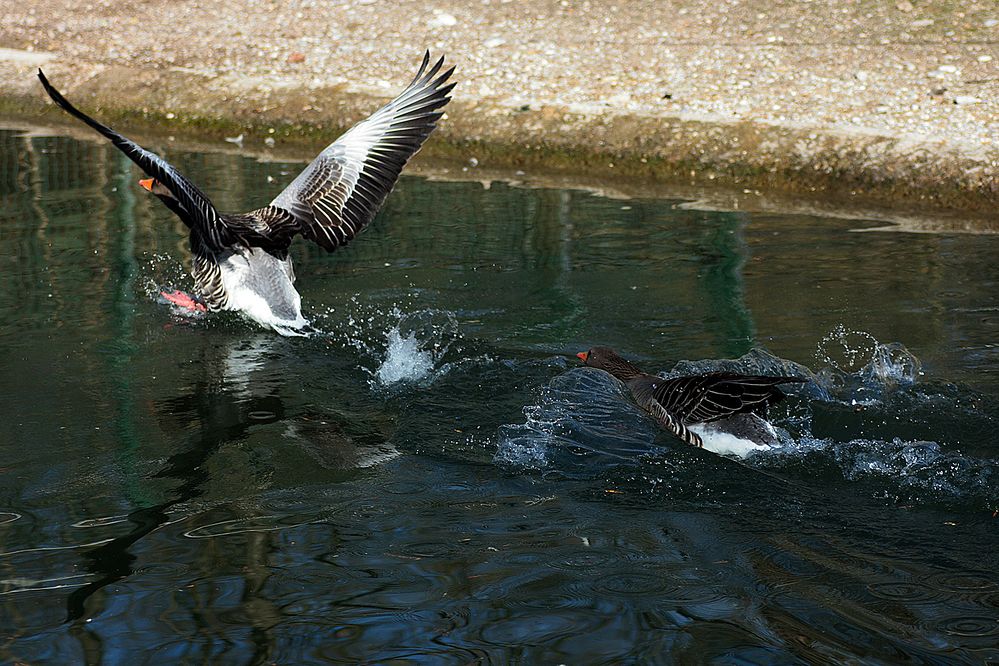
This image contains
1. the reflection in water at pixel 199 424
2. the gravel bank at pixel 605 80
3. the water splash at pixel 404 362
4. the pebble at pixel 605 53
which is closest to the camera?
the reflection in water at pixel 199 424

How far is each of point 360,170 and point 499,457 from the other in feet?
10.6

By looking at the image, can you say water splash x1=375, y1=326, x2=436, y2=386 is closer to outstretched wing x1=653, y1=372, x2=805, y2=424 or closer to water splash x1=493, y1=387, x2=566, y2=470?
water splash x1=493, y1=387, x2=566, y2=470

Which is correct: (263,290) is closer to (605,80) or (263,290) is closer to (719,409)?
(719,409)

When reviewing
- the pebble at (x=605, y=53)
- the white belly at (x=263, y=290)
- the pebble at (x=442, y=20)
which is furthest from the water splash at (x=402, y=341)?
the pebble at (x=442, y=20)

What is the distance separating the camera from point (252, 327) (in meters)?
8.80

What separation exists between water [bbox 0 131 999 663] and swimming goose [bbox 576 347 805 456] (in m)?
0.13

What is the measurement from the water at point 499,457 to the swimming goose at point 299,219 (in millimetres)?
309

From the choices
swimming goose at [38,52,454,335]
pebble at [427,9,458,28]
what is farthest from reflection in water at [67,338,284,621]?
pebble at [427,9,458,28]

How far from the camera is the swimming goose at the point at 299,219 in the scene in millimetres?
8266

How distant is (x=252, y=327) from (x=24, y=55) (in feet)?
33.1

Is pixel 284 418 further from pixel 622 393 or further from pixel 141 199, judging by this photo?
pixel 141 199

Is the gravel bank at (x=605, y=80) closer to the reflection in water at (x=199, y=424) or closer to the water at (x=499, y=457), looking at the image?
the water at (x=499, y=457)

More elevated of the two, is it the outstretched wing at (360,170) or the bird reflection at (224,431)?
the outstretched wing at (360,170)

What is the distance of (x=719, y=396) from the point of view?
6.13 m
